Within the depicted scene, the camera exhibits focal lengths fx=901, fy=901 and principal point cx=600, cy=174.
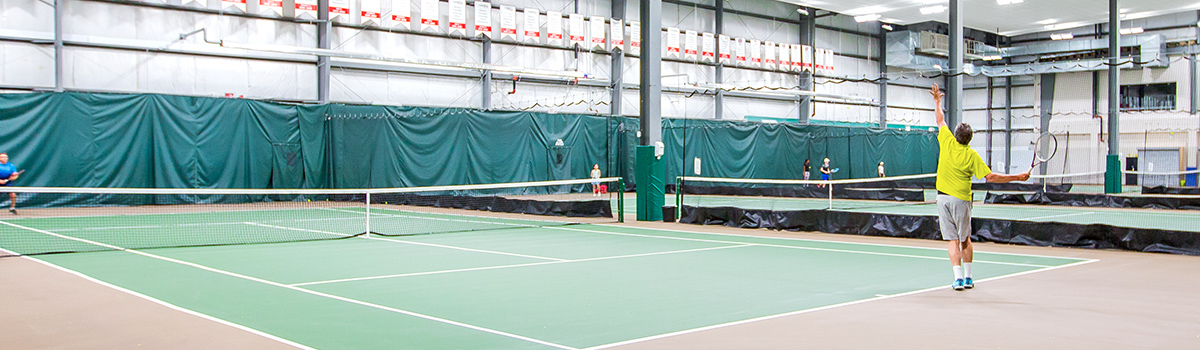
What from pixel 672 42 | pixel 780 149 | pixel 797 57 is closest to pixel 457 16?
pixel 672 42

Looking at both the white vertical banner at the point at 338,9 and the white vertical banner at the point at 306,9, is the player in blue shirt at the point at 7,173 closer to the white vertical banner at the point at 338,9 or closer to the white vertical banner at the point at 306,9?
the white vertical banner at the point at 306,9

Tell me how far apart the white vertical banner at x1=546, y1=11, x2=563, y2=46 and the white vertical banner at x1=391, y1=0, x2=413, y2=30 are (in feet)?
15.9

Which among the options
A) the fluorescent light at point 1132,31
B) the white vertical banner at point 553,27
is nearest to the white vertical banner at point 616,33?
the white vertical banner at point 553,27

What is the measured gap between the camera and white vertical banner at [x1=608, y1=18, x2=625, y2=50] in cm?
3167

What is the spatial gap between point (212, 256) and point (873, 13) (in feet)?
106

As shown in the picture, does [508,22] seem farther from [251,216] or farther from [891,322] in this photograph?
[891,322]

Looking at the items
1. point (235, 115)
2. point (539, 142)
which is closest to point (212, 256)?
point (235, 115)

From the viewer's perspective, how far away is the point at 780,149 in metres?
35.9

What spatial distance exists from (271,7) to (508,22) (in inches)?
291

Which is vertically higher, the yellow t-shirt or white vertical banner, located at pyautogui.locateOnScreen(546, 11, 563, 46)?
white vertical banner, located at pyautogui.locateOnScreen(546, 11, 563, 46)

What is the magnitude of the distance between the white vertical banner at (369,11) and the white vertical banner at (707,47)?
524 inches

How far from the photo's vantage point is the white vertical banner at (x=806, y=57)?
38.0 meters

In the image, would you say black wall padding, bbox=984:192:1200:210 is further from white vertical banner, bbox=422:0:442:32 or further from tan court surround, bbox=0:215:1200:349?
white vertical banner, bbox=422:0:442:32

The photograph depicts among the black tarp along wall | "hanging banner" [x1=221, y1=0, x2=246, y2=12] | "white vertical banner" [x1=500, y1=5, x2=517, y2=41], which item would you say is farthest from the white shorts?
the black tarp along wall
